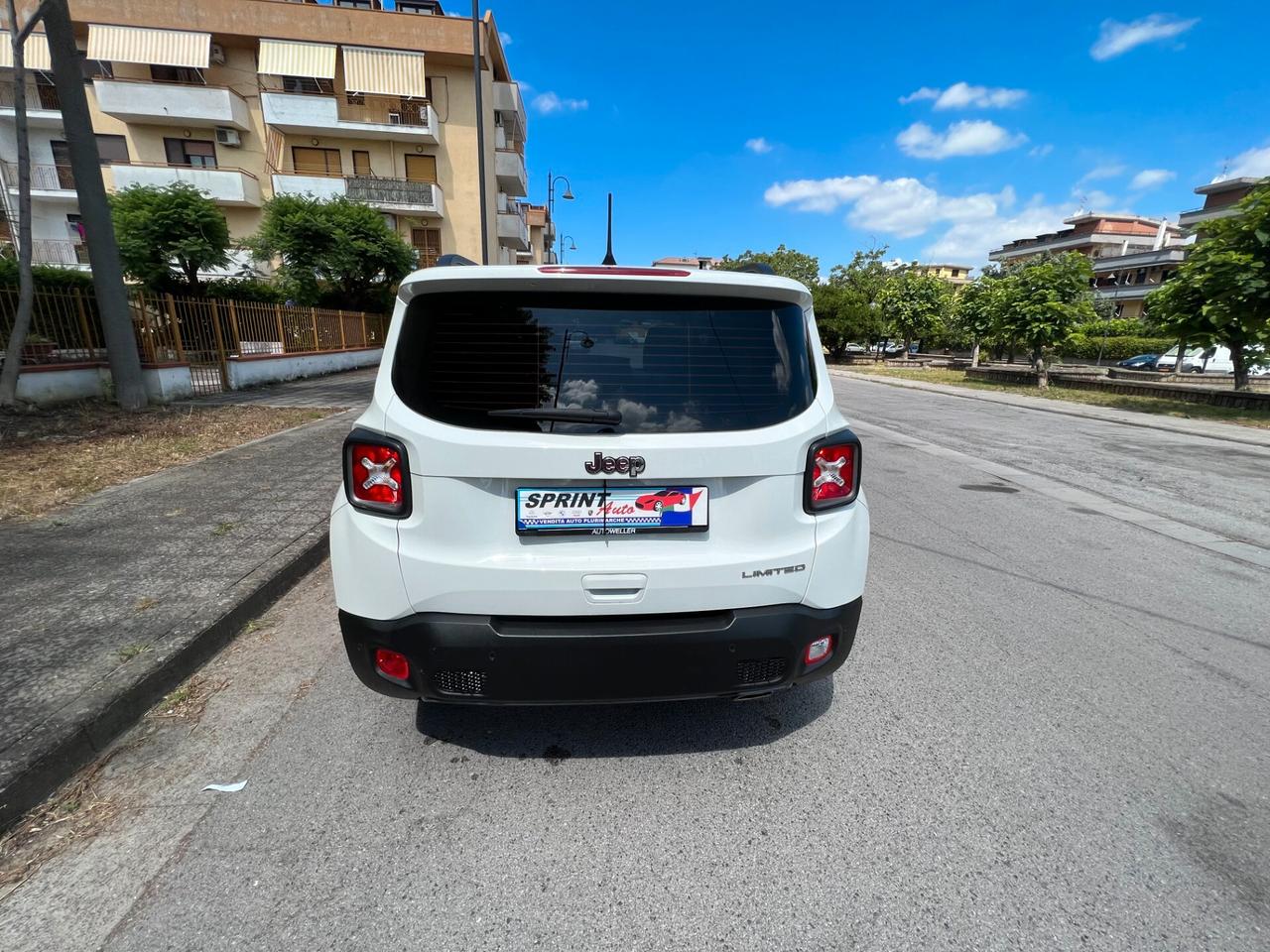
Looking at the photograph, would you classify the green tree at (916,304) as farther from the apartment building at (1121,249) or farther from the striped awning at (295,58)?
the striped awning at (295,58)

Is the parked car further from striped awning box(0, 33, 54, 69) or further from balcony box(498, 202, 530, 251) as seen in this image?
striped awning box(0, 33, 54, 69)

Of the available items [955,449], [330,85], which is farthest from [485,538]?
[330,85]

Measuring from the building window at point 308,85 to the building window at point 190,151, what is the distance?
4.74 m

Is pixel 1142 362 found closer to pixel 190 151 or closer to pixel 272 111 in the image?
pixel 272 111

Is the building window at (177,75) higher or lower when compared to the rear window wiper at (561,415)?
higher

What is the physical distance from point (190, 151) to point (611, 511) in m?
38.4

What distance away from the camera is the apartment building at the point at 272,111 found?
2645cm

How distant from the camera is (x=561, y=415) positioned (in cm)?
194

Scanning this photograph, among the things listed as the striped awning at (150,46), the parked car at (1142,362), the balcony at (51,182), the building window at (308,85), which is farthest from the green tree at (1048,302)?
the balcony at (51,182)

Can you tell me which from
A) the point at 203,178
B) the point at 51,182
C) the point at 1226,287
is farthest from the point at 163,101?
the point at 1226,287

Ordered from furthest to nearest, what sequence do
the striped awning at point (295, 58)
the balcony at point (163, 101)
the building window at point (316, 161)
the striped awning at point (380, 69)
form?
the building window at point (316, 161) → the striped awning at point (380, 69) → the striped awning at point (295, 58) → the balcony at point (163, 101)

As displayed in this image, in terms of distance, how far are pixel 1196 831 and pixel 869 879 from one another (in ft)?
3.98

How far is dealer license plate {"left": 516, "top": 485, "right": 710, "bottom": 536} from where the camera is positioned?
193 centimetres

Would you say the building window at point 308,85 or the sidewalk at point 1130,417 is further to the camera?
the building window at point 308,85
